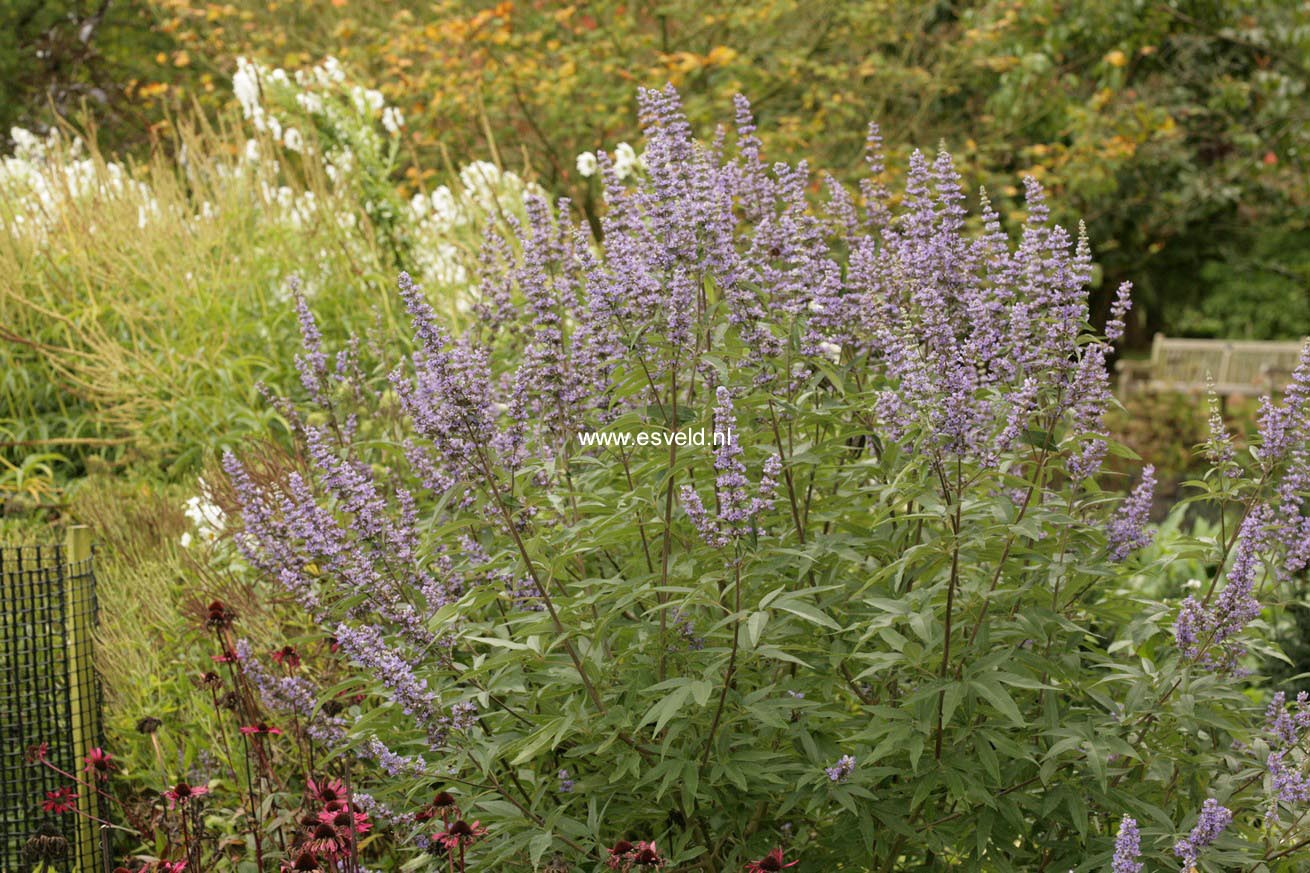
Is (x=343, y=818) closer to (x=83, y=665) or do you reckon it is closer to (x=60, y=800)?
(x=60, y=800)

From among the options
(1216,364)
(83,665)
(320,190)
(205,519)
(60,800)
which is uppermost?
(320,190)

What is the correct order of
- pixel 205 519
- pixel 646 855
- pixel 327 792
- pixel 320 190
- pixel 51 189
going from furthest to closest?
pixel 51 189 < pixel 320 190 < pixel 205 519 < pixel 327 792 < pixel 646 855

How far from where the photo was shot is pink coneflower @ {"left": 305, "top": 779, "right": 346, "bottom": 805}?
3.45m

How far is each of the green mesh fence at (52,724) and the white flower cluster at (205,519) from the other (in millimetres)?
641

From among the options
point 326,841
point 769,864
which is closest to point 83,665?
point 326,841

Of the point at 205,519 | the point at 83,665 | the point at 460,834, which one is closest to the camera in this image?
the point at 460,834

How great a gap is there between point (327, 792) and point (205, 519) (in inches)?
113

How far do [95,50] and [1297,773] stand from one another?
18656 mm

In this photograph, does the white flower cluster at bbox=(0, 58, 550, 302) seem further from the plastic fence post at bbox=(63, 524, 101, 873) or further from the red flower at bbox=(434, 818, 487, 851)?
the red flower at bbox=(434, 818, 487, 851)

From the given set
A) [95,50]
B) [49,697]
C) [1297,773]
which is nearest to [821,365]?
[1297,773]

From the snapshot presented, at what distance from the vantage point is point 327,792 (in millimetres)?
3439

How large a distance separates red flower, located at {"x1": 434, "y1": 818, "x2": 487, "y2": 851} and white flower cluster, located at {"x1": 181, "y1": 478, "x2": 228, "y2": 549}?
2.94 metres

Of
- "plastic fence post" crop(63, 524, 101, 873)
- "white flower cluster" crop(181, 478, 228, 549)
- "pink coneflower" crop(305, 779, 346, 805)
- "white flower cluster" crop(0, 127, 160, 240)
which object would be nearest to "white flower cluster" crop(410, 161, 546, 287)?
"white flower cluster" crop(0, 127, 160, 240)

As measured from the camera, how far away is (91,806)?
193 inches
